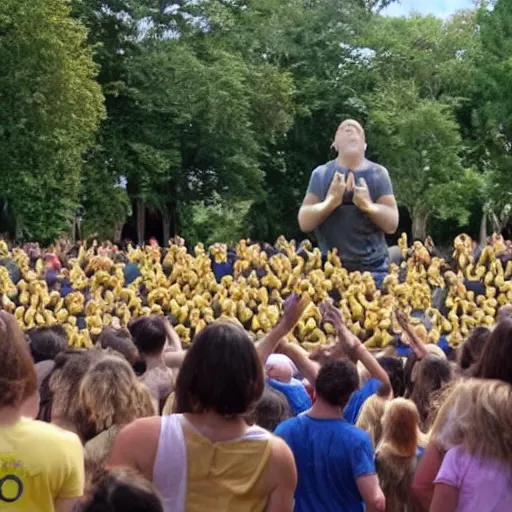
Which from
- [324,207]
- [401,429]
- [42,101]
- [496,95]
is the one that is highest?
[496,95]

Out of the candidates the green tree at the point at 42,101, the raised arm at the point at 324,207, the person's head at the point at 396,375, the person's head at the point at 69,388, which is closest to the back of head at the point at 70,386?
the person's head at the point at 69,388

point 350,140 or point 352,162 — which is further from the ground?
point 350,140

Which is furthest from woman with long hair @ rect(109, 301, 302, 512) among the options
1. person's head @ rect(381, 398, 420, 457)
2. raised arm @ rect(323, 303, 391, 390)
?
raised arm @ rect(323, 303, 391, 390)

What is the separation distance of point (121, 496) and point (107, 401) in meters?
1.54

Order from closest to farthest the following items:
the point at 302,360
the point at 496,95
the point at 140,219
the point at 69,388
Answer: the point at 69,388
the point at 302,360
the point at 496,95
the point at 140,219

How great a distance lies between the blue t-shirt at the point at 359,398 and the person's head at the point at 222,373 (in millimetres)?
2301

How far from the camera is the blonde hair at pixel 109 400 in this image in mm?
4191

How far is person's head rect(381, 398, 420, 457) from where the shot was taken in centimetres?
470

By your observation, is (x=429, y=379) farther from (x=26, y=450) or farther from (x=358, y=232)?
(x=358, y=232)

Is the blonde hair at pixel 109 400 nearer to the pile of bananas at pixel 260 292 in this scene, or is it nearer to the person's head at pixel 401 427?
the person's head at pixel 401 427

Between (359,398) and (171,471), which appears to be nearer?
(171,471)

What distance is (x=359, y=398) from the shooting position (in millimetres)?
5801

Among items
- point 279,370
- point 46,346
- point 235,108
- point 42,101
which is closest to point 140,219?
point 235,108

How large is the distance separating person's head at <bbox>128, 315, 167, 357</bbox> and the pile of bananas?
17.2 feet
